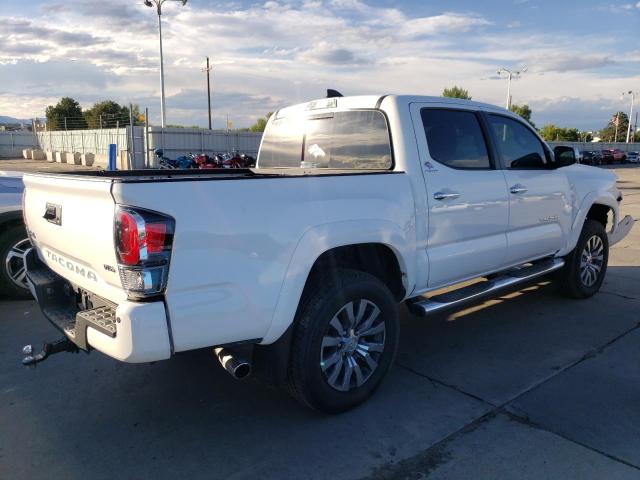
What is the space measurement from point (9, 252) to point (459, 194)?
176 inches

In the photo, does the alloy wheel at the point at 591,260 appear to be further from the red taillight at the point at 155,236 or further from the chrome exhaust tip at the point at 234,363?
the red taillight at the point at 155,236

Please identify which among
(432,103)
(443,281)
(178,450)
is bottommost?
(178,450)

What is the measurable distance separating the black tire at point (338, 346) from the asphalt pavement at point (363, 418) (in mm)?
168

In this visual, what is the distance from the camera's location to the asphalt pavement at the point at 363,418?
2.94 metres

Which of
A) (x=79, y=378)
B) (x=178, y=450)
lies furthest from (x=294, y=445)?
(x=79, y=378)

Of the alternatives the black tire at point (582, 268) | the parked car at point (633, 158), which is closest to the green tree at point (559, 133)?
the parked car at point (633, 158)

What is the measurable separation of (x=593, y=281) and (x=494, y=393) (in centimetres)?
293

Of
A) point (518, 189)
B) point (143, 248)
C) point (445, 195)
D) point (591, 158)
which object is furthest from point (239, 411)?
point (591, 158)

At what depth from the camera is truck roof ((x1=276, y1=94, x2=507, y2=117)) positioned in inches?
157

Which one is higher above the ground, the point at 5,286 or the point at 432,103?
the point at 432,103

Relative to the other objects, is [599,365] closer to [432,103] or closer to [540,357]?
[540,357]

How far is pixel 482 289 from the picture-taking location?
14.3 feet

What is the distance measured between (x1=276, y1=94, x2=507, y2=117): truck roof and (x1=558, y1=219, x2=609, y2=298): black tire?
6.08 ft

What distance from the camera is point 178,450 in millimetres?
3090
